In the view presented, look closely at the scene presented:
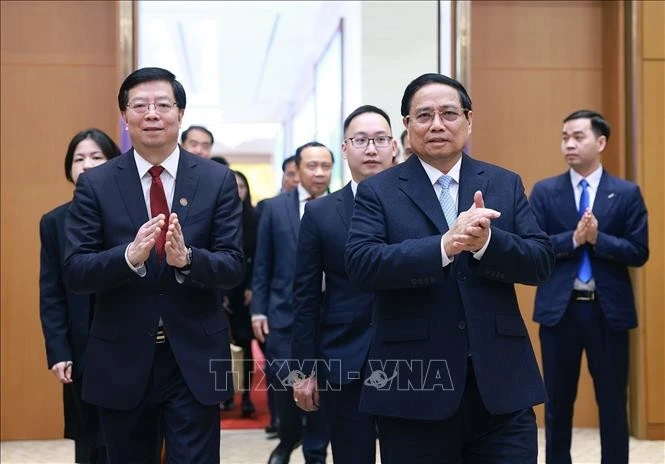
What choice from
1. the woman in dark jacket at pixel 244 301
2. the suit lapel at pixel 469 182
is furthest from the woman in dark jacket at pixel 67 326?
the woman in dark jacket at pixel 244 301

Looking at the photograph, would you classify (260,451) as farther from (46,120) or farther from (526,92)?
(526,92)

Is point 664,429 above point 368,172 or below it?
below

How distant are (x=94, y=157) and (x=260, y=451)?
8.31 feet

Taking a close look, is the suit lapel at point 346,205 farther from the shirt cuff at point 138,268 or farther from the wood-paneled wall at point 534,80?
the wood-paneled wall at point 534,80

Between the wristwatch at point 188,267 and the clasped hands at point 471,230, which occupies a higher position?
the clasped hands at point 471,230

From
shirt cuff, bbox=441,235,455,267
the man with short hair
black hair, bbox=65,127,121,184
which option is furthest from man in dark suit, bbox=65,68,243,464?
the man with short hair

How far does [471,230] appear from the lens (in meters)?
2.35

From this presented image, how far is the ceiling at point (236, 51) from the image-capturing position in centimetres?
1084

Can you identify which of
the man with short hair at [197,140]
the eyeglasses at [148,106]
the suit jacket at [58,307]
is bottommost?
the suit jacket at [58,307]

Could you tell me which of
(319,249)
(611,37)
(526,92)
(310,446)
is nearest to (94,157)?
(319,249)

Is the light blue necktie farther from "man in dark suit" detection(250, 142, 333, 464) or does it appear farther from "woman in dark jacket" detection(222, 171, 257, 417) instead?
"woman in dark jacket" detection(222, 171, 257, 417)

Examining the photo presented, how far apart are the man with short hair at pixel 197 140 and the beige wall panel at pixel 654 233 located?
2696mm

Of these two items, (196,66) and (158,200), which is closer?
(158,200)

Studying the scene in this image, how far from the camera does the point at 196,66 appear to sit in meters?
14.6
